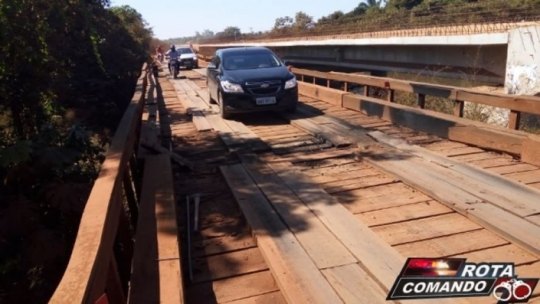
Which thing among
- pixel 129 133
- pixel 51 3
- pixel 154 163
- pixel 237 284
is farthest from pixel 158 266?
pixel 51 3

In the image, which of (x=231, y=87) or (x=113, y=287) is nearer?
(x=113, y=287)

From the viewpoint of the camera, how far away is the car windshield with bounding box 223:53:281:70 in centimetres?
1118

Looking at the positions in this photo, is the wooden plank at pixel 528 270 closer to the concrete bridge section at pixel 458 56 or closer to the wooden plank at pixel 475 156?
the wooden plank at pixel 475 156

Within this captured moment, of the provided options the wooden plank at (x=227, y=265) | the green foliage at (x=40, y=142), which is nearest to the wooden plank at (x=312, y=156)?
the green foliage at (x=40, y=142)

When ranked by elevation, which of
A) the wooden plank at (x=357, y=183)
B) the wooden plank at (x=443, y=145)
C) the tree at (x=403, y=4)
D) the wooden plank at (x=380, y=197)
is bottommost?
the wooden plank at (x=380, y=197)

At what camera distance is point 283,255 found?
3727 millimetres

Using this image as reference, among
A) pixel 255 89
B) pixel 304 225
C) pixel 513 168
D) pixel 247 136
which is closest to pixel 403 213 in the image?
pixel 304 225

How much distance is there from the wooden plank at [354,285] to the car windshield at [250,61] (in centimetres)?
820

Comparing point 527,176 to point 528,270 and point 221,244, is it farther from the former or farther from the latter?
point 221,244

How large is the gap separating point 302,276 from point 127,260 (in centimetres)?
157

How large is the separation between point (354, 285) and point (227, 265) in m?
1.10

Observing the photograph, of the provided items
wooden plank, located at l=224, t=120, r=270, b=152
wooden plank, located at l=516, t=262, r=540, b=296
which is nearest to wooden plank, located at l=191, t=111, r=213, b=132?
wooden plank, located at l=224, t=120, r=270, b=152

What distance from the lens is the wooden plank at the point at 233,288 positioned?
10.8ft

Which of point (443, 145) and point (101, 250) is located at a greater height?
point (101, 250)
